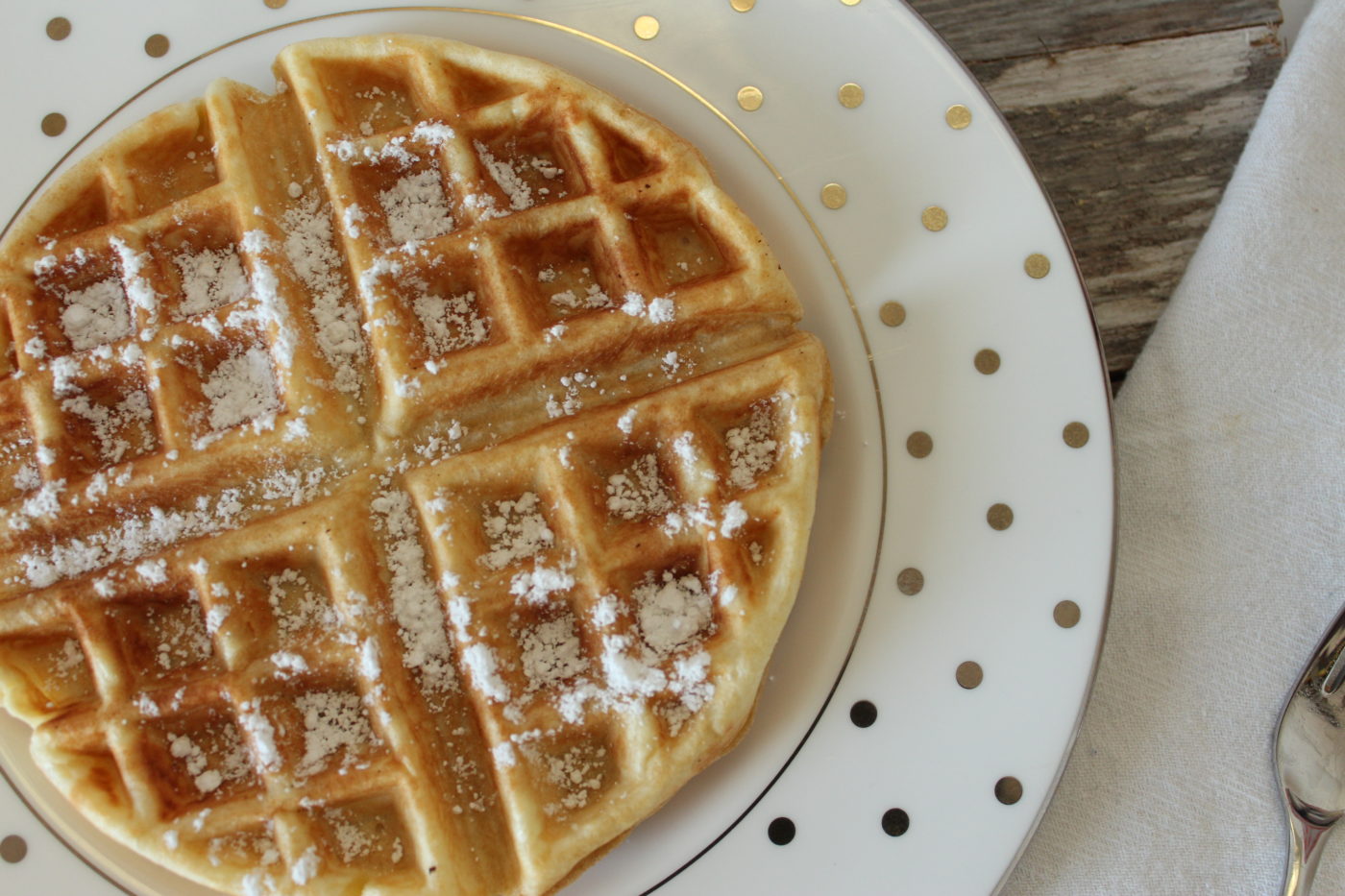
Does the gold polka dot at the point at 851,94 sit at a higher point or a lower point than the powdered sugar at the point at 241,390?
higher

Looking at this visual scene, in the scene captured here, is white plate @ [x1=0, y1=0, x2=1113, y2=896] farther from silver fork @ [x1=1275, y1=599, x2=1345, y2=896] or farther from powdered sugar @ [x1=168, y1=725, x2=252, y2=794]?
silver fork @ [x1=1275, y1=599, x2=1345, y2=896]

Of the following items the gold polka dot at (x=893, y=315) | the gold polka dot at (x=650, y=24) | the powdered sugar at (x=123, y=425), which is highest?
the gold polka dot at (x=650, y=24)

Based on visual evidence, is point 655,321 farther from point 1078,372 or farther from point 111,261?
point 111,261

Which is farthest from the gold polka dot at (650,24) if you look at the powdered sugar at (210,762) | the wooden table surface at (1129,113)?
the powdered sugar at (210,762)

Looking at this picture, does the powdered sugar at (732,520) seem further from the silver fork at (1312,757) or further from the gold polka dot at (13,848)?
the gold polka dot at (13,848)

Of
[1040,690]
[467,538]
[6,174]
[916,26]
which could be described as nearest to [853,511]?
[1040,690]

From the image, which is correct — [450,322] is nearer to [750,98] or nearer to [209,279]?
[209,279]
